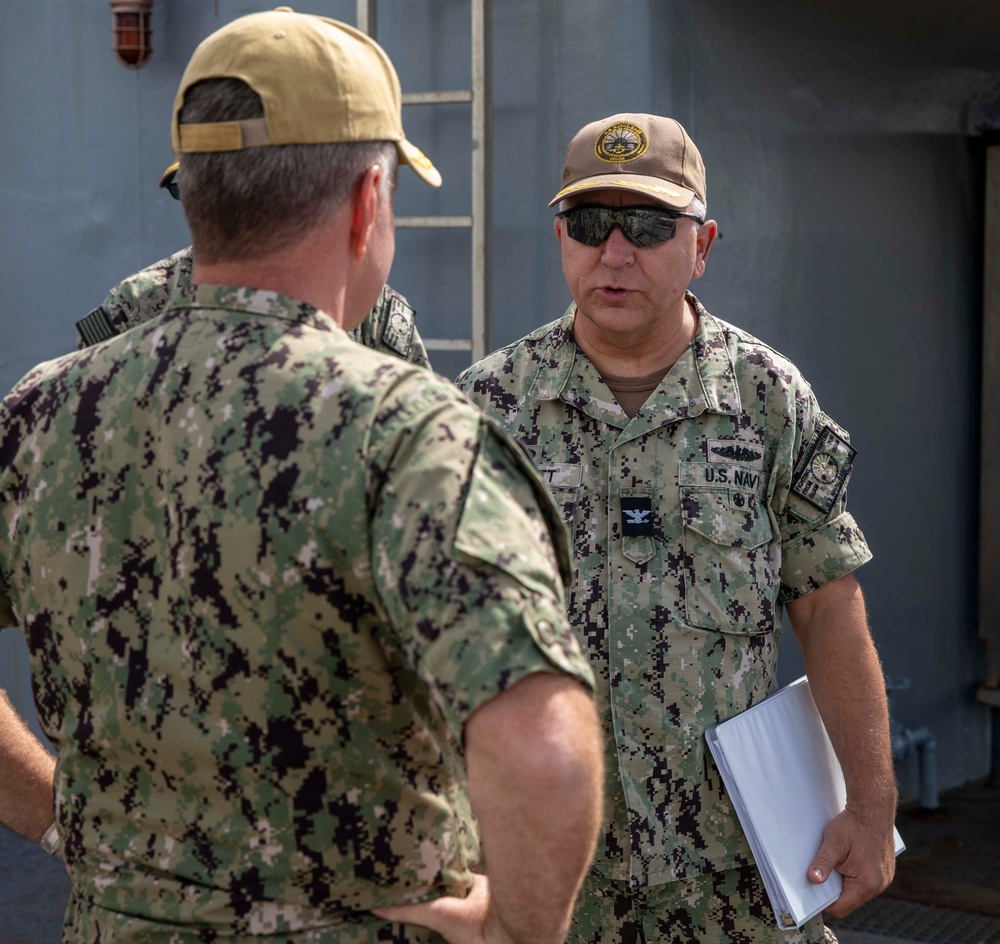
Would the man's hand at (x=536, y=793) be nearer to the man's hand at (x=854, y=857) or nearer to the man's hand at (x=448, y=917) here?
the man's hand at (x=448, y=917)

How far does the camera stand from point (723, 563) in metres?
2.35

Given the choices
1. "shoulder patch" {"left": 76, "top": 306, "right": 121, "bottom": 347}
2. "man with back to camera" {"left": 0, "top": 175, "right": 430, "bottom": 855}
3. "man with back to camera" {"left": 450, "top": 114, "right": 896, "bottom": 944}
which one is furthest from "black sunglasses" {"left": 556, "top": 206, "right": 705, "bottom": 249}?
"shoulder patch" {"left": 76, "top": 306, "right": 121, "bottom": 347}

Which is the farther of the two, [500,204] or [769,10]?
[769,10]

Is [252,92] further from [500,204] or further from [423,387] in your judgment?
[500,204]

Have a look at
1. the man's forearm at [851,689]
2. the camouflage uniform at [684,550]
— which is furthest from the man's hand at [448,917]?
the man's forearm at [851,689]

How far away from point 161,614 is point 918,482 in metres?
4.08

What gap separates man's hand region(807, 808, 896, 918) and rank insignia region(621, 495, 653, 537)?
1.93ft

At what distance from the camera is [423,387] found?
132 cm

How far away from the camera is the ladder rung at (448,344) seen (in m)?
3.87

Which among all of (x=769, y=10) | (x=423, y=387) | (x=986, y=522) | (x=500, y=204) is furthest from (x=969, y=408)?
(x=423, y=387)

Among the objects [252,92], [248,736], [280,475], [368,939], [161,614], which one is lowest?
[368,939]

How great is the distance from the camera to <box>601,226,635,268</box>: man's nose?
2.44 meters

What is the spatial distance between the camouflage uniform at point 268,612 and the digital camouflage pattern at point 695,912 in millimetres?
904

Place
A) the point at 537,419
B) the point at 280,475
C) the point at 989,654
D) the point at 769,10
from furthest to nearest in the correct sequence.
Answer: the point at 989,654
the point at 769,10
the point at 537,419
the point at 280,475
